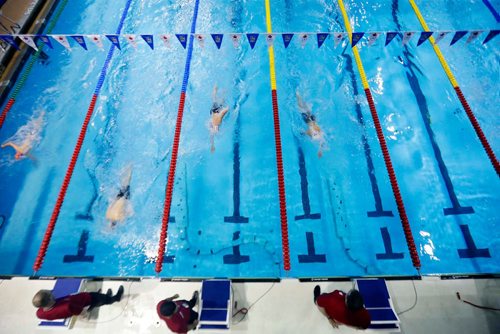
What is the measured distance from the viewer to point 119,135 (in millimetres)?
6012

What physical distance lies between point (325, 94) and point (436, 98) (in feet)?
7.61

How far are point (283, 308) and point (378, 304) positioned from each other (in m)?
1.18

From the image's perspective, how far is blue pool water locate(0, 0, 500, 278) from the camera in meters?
4.68

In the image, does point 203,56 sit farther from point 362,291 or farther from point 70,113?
point 362,291

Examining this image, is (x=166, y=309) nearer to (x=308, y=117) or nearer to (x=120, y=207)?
(x=120, y=207)

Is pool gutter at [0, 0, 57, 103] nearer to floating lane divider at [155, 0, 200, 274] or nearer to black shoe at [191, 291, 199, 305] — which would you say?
floating lane divider at [155, 0, 200, 274]

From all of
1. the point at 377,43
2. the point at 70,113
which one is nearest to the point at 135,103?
the point at 70,113

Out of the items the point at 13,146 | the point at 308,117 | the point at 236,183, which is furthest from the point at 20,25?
the point at 308,117

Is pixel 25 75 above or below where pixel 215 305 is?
above

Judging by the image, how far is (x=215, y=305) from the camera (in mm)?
3518

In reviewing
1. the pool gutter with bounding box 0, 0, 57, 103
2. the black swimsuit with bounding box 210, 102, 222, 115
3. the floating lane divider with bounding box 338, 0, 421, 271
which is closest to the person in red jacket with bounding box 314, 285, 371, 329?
the floating lane divider with bounding box 338, 0, 421, 271

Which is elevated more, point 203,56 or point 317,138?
point 203,56

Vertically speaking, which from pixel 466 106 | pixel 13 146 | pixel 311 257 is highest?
pixel 466 106

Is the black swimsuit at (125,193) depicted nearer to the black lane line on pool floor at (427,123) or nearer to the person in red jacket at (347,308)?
the person in red jacket at (347,308)
